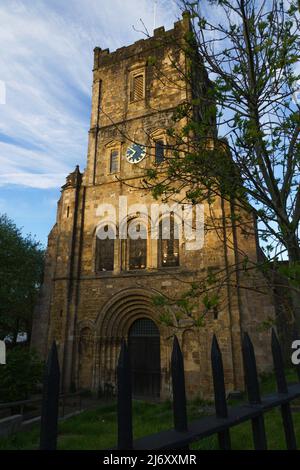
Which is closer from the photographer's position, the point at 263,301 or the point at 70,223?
the point at 263,301

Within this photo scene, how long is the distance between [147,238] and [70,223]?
438cm

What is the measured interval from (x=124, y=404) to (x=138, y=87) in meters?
20.2

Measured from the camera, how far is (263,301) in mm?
13164

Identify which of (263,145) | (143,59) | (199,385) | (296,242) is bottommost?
(199,385)

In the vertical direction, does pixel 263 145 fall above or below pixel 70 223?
below

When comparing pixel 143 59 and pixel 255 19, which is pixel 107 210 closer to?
pixel 143 59

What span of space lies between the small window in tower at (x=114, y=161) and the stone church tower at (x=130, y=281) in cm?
6

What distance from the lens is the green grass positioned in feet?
17.9

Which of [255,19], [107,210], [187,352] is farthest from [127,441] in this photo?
[107,210]

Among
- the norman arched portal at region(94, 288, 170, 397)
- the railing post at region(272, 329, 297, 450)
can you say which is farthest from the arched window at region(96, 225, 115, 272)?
the railing post at region(272, 329, 297, 450)
